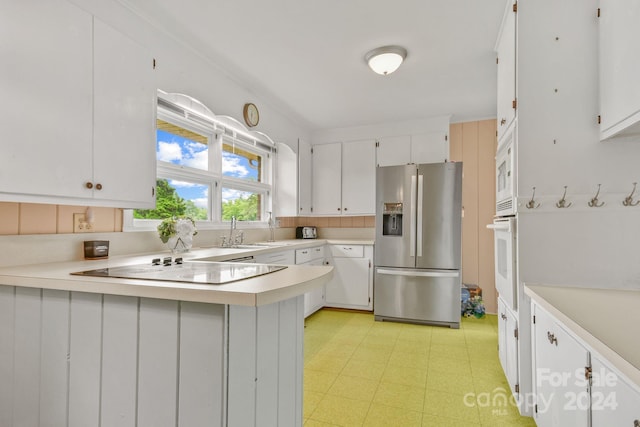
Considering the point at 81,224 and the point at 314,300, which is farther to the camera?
the point at 314,300

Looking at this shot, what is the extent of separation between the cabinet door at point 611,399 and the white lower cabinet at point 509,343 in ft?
3.10

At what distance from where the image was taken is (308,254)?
11.8 ft

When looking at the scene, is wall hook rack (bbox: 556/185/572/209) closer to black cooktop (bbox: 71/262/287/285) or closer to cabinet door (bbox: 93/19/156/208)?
black cooktop (bbox: 71/262/287/285)

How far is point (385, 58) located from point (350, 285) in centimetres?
262

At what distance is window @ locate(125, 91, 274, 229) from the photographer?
8.36ft

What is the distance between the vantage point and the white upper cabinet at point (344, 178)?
4277mm

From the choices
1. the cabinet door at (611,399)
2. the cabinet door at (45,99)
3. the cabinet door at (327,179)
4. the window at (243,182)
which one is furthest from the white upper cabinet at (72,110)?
the cabinet door at (327,179)

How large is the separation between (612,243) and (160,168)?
2.96 metres

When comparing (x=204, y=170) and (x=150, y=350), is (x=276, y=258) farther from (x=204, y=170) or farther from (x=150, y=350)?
(x=150, y=350)

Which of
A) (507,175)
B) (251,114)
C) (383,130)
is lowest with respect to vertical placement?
(507,175)

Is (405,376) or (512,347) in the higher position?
(512,347)

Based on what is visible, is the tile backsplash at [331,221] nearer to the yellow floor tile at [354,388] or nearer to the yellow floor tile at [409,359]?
the yellow floor tile at [409,359]

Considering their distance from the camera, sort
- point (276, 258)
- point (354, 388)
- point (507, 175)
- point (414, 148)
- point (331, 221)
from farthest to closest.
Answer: point (331, 221)
point (414, 148)
point (276, 258)
point (354, 388)
point (507, 175)

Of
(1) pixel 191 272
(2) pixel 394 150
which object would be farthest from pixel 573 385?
(2) pixel 394 150
